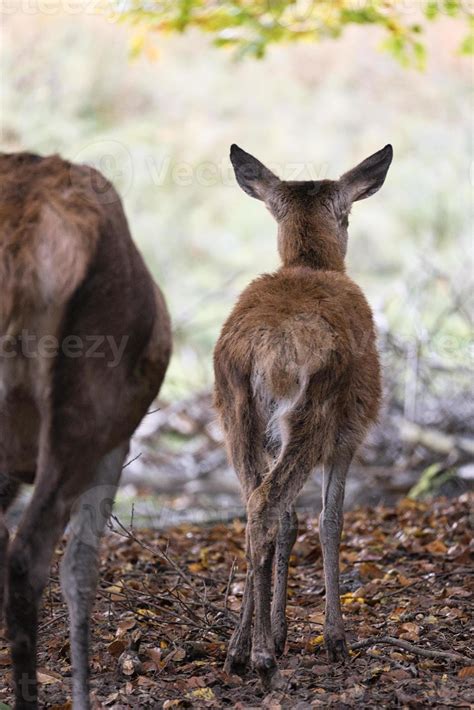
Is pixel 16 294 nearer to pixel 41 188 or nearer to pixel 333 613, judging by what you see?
pixel 41 188

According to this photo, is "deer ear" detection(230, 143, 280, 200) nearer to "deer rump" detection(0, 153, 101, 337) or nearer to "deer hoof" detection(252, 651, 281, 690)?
"deer rump" detection(0, 153, 101, 337)

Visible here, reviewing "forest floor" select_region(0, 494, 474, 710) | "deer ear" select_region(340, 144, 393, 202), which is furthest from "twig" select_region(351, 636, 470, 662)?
"deer ear" select_region(340, 144, 393, 202)

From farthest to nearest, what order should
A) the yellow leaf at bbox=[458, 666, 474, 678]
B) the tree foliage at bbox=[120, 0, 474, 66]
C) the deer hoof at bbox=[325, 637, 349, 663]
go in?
the tree foliage at bbox=[120, 0, 474, 66]
the deer hoof at bbox=[325, 637, 349, 663]
the yellow leaf at bbox=[458, 666, 474, 678]

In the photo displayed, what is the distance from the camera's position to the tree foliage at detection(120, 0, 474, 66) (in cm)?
946

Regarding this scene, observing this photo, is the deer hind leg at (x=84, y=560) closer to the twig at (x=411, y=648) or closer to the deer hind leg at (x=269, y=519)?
the deer hind leg at (x=269, y=519)

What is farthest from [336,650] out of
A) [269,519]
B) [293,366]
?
[293,366]

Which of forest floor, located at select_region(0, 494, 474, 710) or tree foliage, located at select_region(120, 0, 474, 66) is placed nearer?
forest floor, located at select_region(0, 494, 474, 710)

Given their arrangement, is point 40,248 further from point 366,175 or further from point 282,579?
point 366,175

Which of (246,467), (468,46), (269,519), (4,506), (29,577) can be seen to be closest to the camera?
(29,577)

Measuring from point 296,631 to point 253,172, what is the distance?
2.82 m

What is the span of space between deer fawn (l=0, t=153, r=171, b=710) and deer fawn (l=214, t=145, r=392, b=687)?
29.0 inches

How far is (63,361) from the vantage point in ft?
11.7

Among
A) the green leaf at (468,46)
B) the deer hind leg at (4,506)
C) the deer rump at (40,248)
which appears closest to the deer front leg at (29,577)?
the deer hind leg at (4,506)

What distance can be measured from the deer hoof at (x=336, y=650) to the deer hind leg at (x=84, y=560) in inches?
52.1
